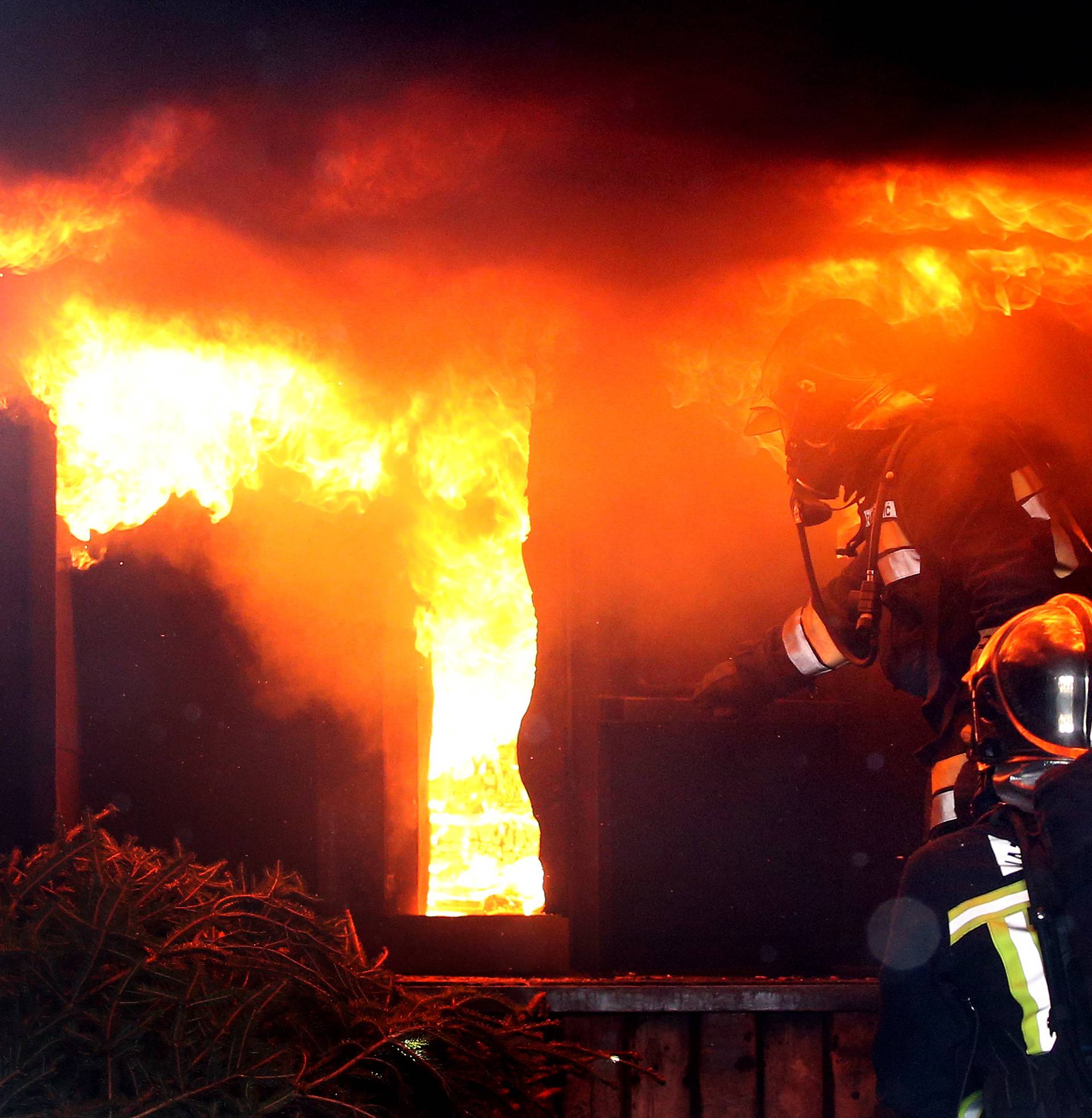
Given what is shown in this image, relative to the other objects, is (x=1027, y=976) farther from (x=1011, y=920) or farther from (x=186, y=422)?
(x=186, y=422)

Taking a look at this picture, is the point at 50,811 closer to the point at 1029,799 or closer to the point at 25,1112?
the point at 25,1112

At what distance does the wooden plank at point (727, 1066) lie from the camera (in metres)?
4.23

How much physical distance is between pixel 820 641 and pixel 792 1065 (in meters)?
1.53

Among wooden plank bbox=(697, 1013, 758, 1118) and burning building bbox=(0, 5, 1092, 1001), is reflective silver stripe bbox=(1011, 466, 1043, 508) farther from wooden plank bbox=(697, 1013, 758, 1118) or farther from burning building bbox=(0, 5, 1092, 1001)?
wooden plank bbox=(697, 1013, 758, 1118)

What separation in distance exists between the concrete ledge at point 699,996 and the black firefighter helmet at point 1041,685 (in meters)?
1.52

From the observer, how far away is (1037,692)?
300 centimetres

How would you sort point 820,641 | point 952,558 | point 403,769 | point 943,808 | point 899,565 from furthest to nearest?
point 403,769 → point 820,641 → point 899,565 → point 943,808 → point 952,558

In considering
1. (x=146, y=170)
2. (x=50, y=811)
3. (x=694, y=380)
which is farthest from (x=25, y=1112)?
(x=694, y=380)

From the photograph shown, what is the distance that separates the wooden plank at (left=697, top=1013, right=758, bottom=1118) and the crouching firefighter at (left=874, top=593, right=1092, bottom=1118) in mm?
1254

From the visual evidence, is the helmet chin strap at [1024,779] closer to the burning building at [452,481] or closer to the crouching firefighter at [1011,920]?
the crouching firefighter at [1011,920]

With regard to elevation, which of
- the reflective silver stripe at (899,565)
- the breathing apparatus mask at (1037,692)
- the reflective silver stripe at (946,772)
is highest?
the reflective silver stripe at (899,565)

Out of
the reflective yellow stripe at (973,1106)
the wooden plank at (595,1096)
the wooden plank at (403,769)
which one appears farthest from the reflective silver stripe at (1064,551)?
the wooden plank at (403,769)

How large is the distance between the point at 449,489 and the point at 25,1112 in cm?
359

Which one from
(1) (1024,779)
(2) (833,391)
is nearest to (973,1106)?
(1) (1024,779)
